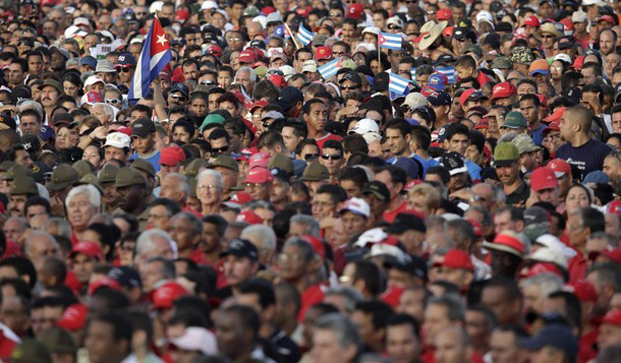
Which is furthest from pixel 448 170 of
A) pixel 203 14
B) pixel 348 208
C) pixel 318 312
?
Result: pixel 203 14

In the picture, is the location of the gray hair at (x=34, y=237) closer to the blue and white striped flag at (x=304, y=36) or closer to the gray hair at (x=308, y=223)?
the gray hair at (x=308, y=223)

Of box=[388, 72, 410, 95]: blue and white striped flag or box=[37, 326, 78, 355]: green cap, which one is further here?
box=[388, 72, 410, 95]: blue and white striped flag

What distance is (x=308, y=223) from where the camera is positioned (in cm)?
1263

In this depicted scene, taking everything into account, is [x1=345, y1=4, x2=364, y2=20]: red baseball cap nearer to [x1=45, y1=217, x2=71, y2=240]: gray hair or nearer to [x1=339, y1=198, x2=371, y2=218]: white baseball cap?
[x1=339, y1=198, x2=371, y2=218]: white baseball cap

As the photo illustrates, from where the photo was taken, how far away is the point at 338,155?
16.0 m

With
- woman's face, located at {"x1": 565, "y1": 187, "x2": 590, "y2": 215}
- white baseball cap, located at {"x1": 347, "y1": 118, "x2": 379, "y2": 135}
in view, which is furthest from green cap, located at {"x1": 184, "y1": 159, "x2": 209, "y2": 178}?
woman's face, located at {"x1": 565, "y1": 187, "x2": 590, "y2": 215}

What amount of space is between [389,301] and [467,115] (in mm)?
8257

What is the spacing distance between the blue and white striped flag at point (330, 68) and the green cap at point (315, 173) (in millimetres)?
6296

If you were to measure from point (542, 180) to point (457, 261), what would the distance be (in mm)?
3333

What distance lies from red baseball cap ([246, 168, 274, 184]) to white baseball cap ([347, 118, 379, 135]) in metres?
2.84

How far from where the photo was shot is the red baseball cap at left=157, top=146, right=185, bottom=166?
1620 centimetres

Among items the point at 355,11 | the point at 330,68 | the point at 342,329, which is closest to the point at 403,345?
the point at 342,329

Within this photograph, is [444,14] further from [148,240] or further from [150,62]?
[148,240]

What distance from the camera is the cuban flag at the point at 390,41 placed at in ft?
75.5
